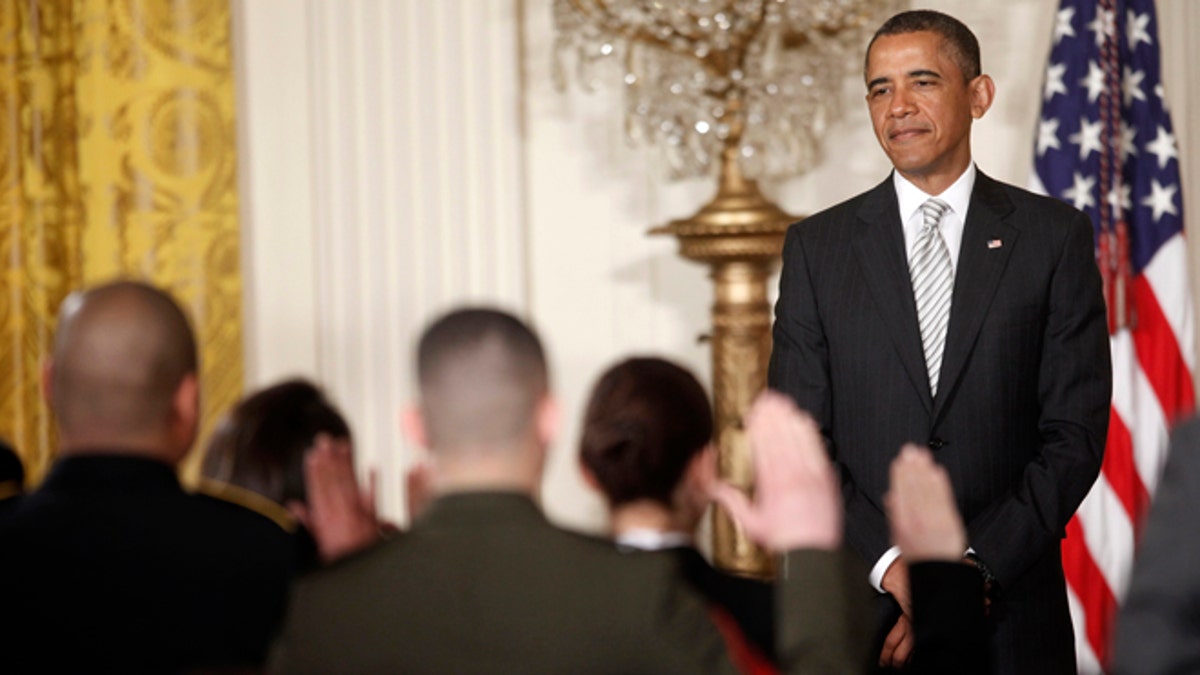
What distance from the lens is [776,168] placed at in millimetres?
5387

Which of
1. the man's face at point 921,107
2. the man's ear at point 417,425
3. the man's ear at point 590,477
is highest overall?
the man's face at point 921,107

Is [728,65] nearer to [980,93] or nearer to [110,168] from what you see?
[980,93]

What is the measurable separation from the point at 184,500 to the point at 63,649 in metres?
0.22

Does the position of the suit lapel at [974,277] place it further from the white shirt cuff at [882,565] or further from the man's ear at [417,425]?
the man's ear at [417,425]

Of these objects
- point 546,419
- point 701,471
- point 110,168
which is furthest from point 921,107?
point 110,168

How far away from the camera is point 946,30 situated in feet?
10.3

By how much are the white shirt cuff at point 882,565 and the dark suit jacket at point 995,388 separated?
0.04 feet

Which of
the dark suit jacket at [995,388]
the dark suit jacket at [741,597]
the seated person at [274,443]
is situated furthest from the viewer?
the dark suit jacket at [995,388]

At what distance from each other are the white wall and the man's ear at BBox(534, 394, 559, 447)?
3628 millimetres

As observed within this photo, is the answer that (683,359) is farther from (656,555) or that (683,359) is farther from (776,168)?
(656,555)

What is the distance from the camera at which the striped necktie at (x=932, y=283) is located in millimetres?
3033

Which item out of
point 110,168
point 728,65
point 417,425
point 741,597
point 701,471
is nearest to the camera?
point 417,425

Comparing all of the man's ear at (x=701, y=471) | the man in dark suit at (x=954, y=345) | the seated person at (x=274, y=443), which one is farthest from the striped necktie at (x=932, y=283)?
the seated person at (x=274, y=443)

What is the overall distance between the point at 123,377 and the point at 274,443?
713mm
